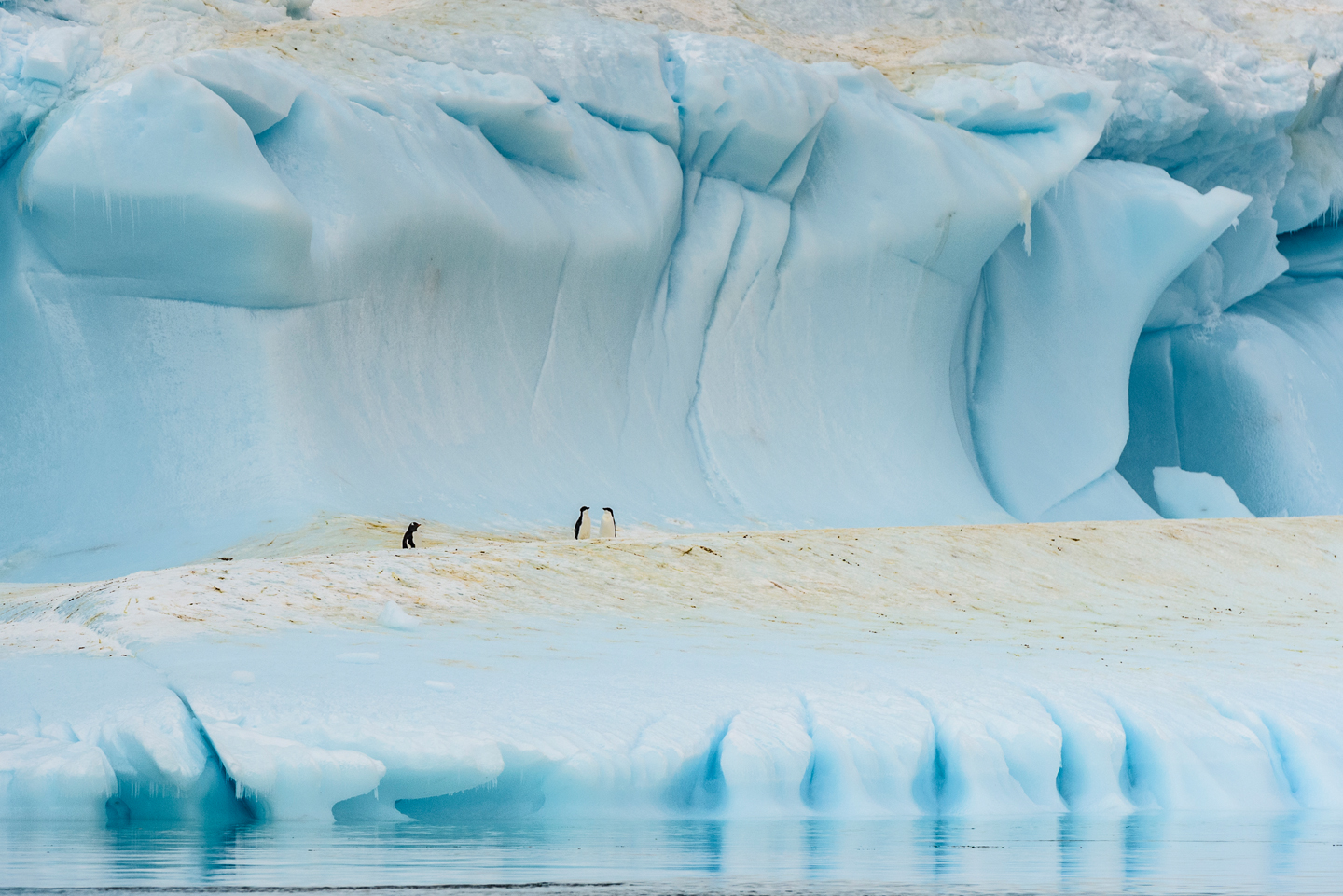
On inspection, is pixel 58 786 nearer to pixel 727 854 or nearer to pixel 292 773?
pixel 292 773


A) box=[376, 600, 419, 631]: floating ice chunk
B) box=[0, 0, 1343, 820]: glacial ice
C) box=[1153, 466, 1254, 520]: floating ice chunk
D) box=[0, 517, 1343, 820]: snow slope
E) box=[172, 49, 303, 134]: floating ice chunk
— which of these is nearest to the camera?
box=[0, 517, 1343, 820]: snow slope

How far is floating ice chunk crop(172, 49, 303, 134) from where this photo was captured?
12531mm

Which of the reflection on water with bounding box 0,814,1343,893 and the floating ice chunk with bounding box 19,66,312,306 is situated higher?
the floating ice chunk with bounding box 19,66,312,306

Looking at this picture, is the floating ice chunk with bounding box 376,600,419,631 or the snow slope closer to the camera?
the snow slope

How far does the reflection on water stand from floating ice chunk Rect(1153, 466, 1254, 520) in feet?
46.0

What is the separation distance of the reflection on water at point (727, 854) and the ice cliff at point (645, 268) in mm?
7414

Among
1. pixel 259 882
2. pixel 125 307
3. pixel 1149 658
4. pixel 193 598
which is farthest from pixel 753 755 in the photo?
pixel 125 307

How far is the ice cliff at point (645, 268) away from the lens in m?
12.6

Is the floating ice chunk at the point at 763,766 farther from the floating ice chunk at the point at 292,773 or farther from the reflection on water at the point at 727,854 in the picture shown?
the floating ice chunk at the point at 292,773

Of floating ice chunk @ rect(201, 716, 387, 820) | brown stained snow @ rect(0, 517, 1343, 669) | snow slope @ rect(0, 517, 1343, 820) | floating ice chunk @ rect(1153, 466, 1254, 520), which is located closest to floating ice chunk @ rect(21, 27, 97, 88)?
brown stained snow @ rect(0, 517, 1343, 669)

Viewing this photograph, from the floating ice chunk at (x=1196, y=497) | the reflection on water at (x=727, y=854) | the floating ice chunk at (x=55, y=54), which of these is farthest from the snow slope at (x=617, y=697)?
the floating ice chunk at (x=1196, y=497)

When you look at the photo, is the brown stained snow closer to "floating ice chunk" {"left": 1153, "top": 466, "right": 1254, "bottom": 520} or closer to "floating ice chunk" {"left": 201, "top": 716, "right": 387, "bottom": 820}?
"floating ice chunk" {"left": 201, "top": 716, "right": 387, "bottom": 820}

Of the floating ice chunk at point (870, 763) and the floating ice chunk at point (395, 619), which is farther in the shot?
the floating ice chunk at point (395, 619)

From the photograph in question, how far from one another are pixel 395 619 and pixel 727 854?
3545mm
